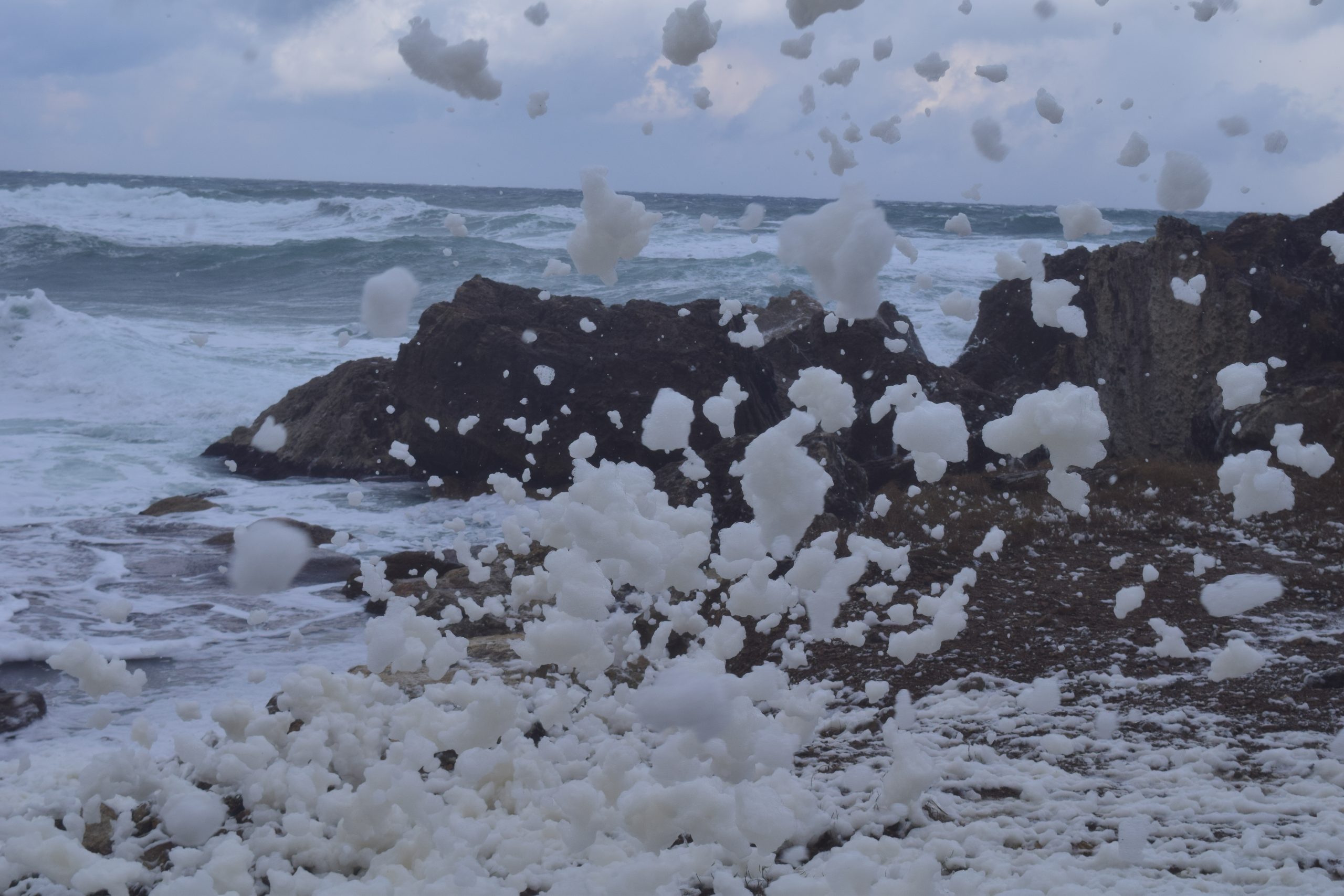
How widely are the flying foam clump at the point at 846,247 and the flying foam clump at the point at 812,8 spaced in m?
0.70

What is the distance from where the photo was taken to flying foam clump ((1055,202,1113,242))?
17.5ft

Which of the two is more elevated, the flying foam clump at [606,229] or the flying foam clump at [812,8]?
the flying foam clump at [812,8]

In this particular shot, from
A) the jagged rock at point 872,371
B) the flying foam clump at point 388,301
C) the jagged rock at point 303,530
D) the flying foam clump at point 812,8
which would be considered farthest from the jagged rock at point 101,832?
the jagged rock at point 872,371

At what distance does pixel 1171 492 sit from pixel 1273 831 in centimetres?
508

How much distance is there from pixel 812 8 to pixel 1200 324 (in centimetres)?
679

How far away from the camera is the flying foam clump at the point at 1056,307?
210 inches

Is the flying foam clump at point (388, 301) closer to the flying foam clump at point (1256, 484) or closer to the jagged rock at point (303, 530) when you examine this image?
the jagged rock at point (303, 530)

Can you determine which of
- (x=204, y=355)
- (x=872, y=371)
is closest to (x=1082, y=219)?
(x=872, y=371)

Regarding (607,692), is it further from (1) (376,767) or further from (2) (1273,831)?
(2) (1273,831)

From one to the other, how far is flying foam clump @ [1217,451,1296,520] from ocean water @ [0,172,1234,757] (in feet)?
14.6

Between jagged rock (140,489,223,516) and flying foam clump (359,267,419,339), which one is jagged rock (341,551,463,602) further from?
jagged rock (140,489,223,516)

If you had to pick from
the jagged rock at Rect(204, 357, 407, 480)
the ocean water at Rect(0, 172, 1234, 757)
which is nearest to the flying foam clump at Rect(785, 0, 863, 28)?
the ocean water at Rect(0, 172, 1234, 757)

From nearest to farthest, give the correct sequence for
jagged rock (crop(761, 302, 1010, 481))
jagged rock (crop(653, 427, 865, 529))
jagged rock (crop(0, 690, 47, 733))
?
1. jagged rock (crop(0, 690, 47, 733))
2. jagged rock (crop(653, 427, 865, 529))
3. jagged rock (crop(761, 302, 1010, 481))

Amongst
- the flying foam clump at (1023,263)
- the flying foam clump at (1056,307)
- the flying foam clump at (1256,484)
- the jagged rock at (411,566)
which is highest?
the flying foam clump at (1023,263)
